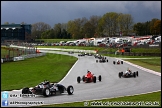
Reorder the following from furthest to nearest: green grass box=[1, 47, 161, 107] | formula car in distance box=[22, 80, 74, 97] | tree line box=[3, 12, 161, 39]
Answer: tree line box=[3, 12, 161, 39]
formula car in distance box=[22, 80, 74, 97]
green grass box=[1, 47, 161, 107]

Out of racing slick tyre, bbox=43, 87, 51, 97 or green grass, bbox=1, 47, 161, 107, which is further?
racing slick tyre, bbox=43, 87, 51, 97

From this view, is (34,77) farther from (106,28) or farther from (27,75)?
(106,28)

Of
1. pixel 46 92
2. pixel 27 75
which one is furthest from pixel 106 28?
pixel 46 92

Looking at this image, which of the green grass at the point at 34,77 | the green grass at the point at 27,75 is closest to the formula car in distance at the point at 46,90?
the green grass at the point at 34,77

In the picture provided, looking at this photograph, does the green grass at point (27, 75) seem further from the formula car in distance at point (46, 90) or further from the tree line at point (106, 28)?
the tree line at point (106, 28)

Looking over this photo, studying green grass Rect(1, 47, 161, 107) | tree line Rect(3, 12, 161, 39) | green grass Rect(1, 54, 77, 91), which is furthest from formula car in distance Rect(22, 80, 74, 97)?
tree line Rect(3, 12, 161, 39)

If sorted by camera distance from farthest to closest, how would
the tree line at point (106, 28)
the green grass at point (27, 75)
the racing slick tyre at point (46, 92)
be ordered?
the tree line at point (106, 28) → the green grass at point (27, 75) → the racing slick tyre at point (46, 92)

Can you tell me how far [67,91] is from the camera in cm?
1861

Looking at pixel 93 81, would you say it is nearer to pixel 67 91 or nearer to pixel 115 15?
pixel 67 91

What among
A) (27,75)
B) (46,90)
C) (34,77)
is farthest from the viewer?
(27,75)

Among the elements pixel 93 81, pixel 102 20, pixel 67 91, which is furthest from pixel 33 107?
pixel 102 20

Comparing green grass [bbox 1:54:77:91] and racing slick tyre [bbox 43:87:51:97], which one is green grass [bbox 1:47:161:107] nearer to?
green grass [bbox 1:54:77:91]

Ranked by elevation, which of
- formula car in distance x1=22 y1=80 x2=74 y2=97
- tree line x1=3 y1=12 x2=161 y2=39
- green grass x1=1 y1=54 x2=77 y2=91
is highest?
tree line x1=3 y1=12 x2=161 y2=39

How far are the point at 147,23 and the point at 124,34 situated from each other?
1354 centimetres
